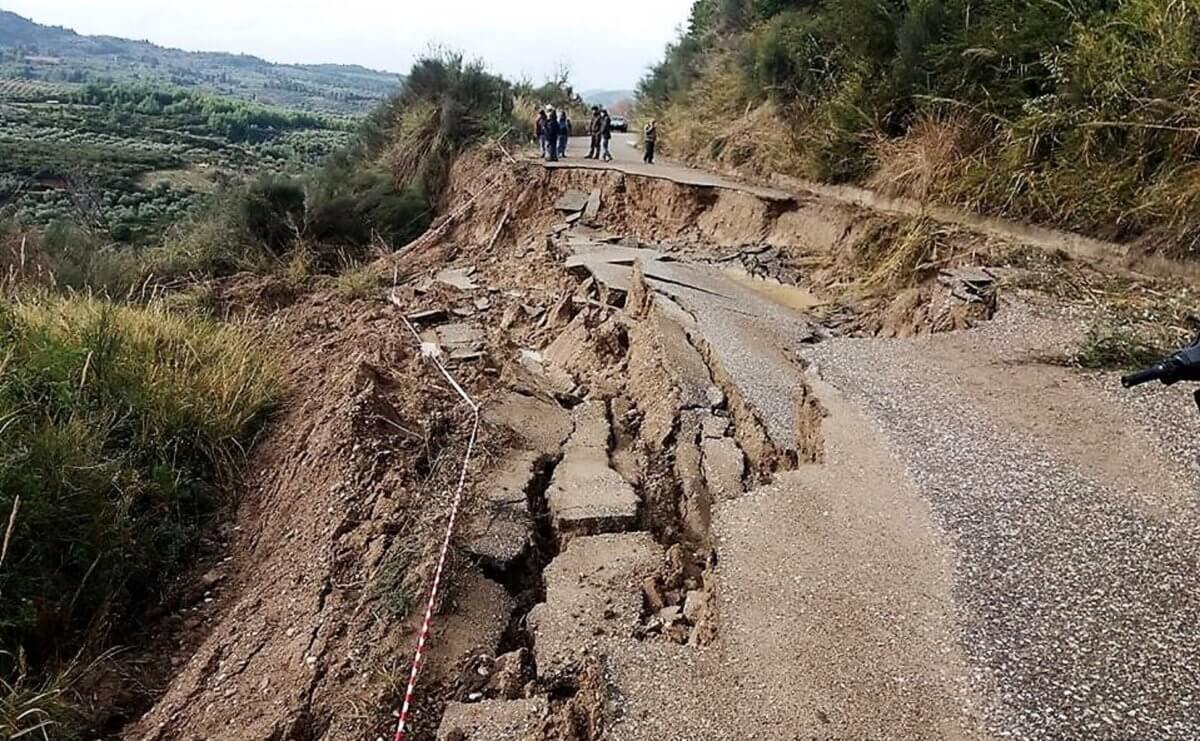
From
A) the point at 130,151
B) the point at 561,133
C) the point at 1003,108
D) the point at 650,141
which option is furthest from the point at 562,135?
the point at 130,151

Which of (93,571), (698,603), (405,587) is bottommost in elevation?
(93,571)

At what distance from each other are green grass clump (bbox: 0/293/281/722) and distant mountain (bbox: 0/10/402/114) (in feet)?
286

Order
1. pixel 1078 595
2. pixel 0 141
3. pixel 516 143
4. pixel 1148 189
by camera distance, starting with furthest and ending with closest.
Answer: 1. pixel 0 141
2. pixel 516 143
3. pixel 1148 189
4. pixel 1078 595

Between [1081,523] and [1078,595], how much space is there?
0.58m

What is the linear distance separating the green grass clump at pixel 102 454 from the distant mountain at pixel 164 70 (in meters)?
87.1

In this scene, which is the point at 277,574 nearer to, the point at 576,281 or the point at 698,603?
the point at 698,603

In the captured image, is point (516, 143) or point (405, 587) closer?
point (405, 587)

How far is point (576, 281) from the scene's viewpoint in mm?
9312

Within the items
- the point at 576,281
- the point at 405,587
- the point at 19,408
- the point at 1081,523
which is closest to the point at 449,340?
the point at 576,281

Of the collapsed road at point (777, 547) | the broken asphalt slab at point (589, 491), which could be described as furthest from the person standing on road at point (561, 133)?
the broken asphalt slab at point (589, 491)

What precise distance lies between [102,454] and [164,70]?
160812 millimetres

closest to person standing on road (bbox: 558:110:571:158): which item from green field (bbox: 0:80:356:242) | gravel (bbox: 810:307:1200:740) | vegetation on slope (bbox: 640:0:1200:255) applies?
vegetation on slope (bbox: 640:0:1200:255)

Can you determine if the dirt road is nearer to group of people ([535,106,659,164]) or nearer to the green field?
group of people ([535,106,659,164])

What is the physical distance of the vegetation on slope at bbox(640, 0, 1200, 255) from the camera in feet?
21.1
